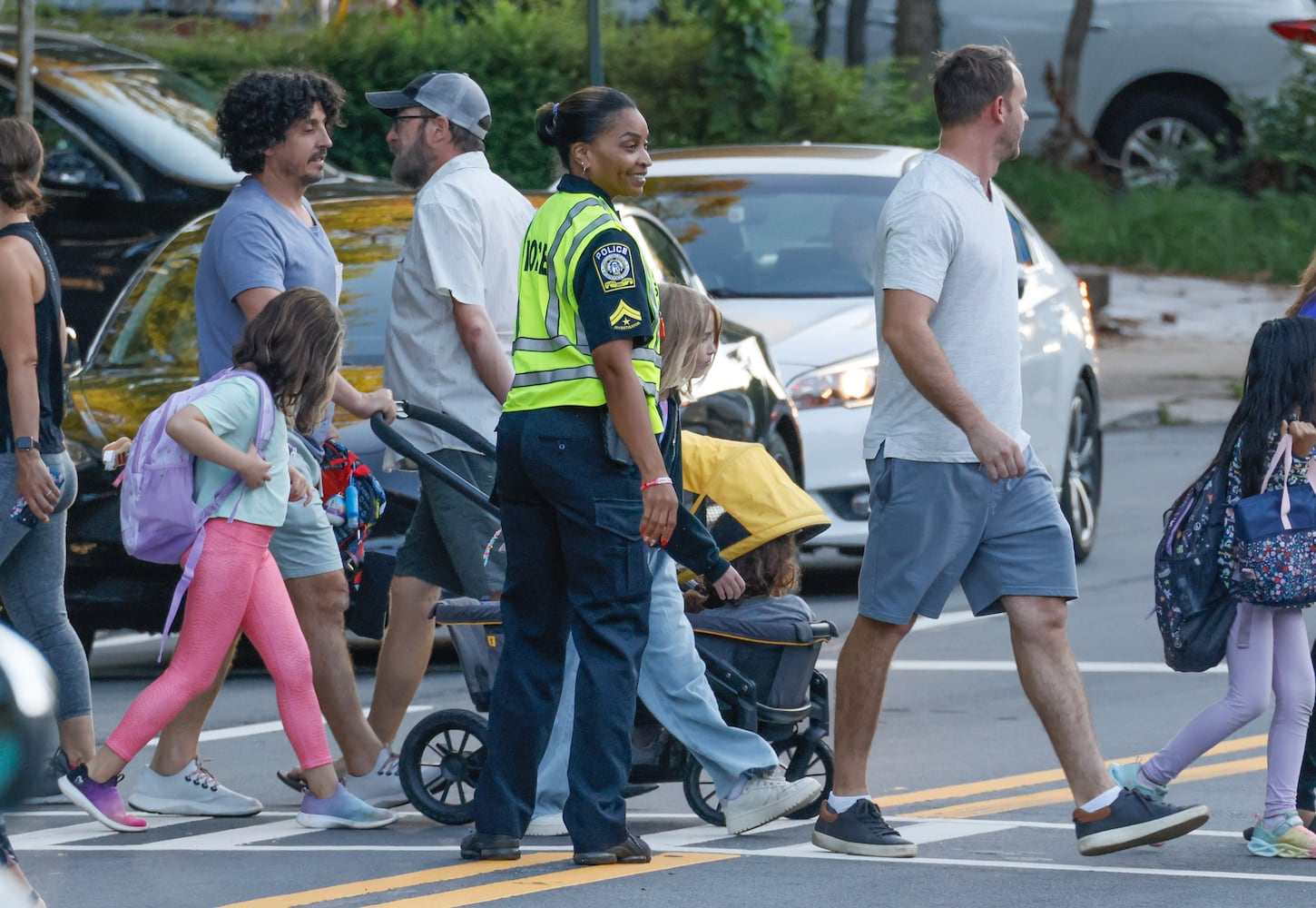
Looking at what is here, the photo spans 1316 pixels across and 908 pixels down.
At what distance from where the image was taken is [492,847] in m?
5.71

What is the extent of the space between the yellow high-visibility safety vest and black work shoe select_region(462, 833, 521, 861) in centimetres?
105

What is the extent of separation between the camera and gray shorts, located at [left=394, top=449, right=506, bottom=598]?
6418 millimetres

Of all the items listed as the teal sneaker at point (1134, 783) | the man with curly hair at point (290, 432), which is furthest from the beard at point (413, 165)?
the teal sneaker at point (1134, 783)

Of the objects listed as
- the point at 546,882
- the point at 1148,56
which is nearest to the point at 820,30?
the point at 1148,56

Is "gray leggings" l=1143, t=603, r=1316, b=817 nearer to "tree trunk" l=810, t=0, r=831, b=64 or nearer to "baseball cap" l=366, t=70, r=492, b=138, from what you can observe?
"baseball cap" l=366, t=70, r=492, b=138

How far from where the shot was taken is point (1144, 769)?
6.06 metres

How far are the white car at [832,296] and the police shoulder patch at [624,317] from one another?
483 centimetres

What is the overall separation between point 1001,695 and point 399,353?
285 cm

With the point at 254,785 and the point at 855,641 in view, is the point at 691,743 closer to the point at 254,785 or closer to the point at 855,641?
the point at 855,641

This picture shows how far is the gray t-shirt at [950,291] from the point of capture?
5.74 metres

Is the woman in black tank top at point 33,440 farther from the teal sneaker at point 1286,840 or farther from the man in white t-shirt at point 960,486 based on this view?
the teal sneaker at point 1286,840

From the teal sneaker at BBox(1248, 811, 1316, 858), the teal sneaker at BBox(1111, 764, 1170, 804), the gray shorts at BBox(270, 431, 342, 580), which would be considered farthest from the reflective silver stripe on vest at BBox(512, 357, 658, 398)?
the teal sneaker at BBox(1248, 811, 1316, 858)

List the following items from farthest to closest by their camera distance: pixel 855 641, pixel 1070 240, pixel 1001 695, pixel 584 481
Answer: pixel 1070 240
pixel 1001 695
pixel 855 641
pixel 584 481

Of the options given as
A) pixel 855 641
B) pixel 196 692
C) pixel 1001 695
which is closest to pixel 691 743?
pixel 855 641
